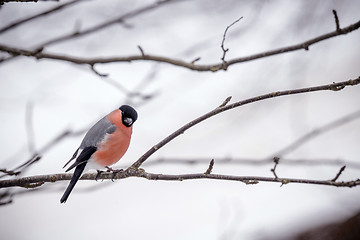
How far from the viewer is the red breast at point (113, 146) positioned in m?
1.51

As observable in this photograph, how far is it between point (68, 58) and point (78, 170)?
50cm

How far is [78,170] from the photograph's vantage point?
1.39 metres

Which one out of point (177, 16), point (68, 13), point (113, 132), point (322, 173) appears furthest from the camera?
point (177, 16)

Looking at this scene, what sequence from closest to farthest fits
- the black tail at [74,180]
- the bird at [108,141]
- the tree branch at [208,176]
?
1. the tree branch at [208,176]
2. the black tail at [74,180]
3. the bird at [108,141]

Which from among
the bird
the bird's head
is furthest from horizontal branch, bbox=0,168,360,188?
the bird's head

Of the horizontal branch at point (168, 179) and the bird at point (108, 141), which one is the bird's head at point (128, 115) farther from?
the horizontal branch at point (168, 179)

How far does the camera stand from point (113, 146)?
60.2 inches

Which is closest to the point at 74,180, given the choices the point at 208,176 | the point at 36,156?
the point at 36,156

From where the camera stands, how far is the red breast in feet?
4.95

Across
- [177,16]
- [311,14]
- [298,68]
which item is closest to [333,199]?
[298,68]

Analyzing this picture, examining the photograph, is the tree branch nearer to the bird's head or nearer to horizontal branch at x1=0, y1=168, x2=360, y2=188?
horizontal branch at x1=0, y1=168, x2=360, y2=188

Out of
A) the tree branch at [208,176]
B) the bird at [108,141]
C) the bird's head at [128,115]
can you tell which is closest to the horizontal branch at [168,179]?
the tree branch at [208,176]

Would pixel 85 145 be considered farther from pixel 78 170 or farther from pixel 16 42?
pixel 16 42

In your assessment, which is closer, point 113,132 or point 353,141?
point 113,132
